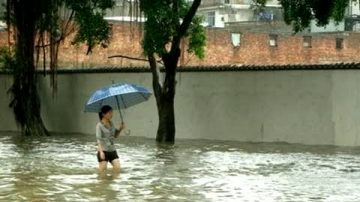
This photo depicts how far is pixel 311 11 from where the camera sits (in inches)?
704

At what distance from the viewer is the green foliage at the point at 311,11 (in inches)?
688

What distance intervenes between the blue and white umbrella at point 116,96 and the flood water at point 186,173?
1102 millimetres

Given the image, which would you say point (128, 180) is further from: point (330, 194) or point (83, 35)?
point (83, 35)

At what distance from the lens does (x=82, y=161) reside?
46.7 ft

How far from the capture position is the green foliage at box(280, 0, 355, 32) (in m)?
17.5

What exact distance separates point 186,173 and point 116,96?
194 centimetres

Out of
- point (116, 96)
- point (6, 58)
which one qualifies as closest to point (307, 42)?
point (6, 58)

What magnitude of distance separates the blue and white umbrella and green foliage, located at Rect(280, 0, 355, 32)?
233 inches

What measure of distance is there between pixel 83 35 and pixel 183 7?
2538 mm

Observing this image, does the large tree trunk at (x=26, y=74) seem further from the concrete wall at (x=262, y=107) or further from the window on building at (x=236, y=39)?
the window on building at (x=236, y=39)

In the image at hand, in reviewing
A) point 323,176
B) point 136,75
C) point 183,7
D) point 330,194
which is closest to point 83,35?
point 183,7

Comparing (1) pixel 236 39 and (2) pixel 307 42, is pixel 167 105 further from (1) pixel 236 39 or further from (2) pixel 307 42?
(2) pixel 307 42

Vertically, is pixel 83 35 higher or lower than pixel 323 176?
higher

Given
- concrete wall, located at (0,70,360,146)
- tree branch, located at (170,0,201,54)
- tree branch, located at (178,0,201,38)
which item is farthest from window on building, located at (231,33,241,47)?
tree branch, located at (178,0,201,38)
